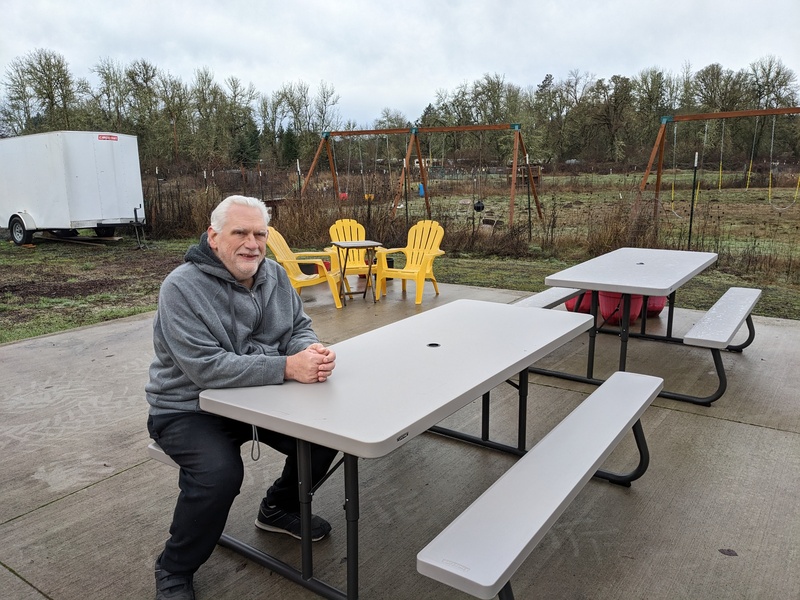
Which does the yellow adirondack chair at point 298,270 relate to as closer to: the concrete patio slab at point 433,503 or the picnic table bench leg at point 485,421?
the concrete patio slab at point 433,503

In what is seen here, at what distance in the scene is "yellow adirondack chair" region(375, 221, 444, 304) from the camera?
20.7 ft

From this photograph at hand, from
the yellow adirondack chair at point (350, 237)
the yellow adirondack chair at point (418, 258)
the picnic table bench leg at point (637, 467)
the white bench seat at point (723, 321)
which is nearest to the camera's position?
the picnic table bench leg at point (637, 467)

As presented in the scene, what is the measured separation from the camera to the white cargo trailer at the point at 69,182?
1180 cm

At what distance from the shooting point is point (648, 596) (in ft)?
6.16

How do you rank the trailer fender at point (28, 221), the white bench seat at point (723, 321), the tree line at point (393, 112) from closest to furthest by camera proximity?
the white bench seat at point (723, 321) → the trailer fender at point (28, 221) → the tree line at point (393, 112)

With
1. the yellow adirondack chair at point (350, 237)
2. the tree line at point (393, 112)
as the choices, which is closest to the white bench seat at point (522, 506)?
the yellow adirondack chair at point (350, 237)

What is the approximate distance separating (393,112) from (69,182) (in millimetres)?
19721

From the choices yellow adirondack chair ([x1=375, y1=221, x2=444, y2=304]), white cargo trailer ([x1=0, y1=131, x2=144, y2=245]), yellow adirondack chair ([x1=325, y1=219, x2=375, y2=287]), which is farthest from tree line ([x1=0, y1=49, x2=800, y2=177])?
yellow adirondack chair ([x1=375, y1=221, x2=444, y2=304])

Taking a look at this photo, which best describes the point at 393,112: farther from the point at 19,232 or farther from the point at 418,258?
the point at 418,258

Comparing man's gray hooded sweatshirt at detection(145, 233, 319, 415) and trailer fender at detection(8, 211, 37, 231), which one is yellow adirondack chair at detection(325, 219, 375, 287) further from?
trailer fender at detection(8, 211, 37, 231)

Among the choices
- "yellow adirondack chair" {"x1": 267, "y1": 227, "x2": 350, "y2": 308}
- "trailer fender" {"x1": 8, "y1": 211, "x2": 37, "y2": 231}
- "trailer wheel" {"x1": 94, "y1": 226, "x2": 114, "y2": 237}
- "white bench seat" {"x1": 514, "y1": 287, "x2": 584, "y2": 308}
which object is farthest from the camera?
"trailer wheel" {"x1": 94, "y1": 226, "x2": 114, "y2": 237}

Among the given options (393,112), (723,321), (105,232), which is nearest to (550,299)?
(723,321)

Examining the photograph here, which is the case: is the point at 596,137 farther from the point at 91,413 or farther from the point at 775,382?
the point at 91,413

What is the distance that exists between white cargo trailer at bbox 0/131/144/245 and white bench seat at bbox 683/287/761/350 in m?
11.3
